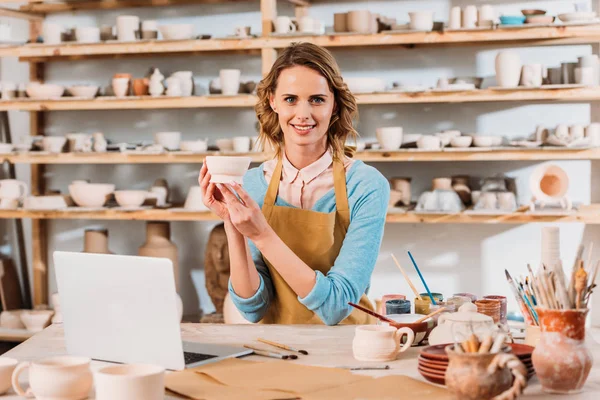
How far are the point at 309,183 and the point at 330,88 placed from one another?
293 mm

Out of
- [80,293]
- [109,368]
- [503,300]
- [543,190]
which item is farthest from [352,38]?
[109,368]

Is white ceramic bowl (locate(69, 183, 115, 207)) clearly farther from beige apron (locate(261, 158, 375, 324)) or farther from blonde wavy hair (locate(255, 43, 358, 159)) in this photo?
beige apron (locate(261, 158, 375, 324))

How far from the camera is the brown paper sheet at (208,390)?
1.54 metres

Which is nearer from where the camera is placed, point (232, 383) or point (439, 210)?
point (232, 383)

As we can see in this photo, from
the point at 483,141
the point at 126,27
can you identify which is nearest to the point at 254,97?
the point at 126,27

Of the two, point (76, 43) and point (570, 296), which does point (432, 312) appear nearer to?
point (570, 296)

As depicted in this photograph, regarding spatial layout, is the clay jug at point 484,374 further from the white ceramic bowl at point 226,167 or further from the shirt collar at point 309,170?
the shirt collar at point 309,170

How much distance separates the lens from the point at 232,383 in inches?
64.4

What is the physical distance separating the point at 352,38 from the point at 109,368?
3.07m

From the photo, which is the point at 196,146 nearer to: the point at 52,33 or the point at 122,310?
the point at 52,33

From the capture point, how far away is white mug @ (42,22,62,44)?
4641 mm

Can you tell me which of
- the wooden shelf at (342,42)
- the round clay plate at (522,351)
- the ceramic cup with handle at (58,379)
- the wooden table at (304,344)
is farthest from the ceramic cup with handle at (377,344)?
the wooden shelf at (342,42)

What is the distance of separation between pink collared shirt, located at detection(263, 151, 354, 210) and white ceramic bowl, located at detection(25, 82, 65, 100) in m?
2.49

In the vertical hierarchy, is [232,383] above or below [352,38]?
→ below
